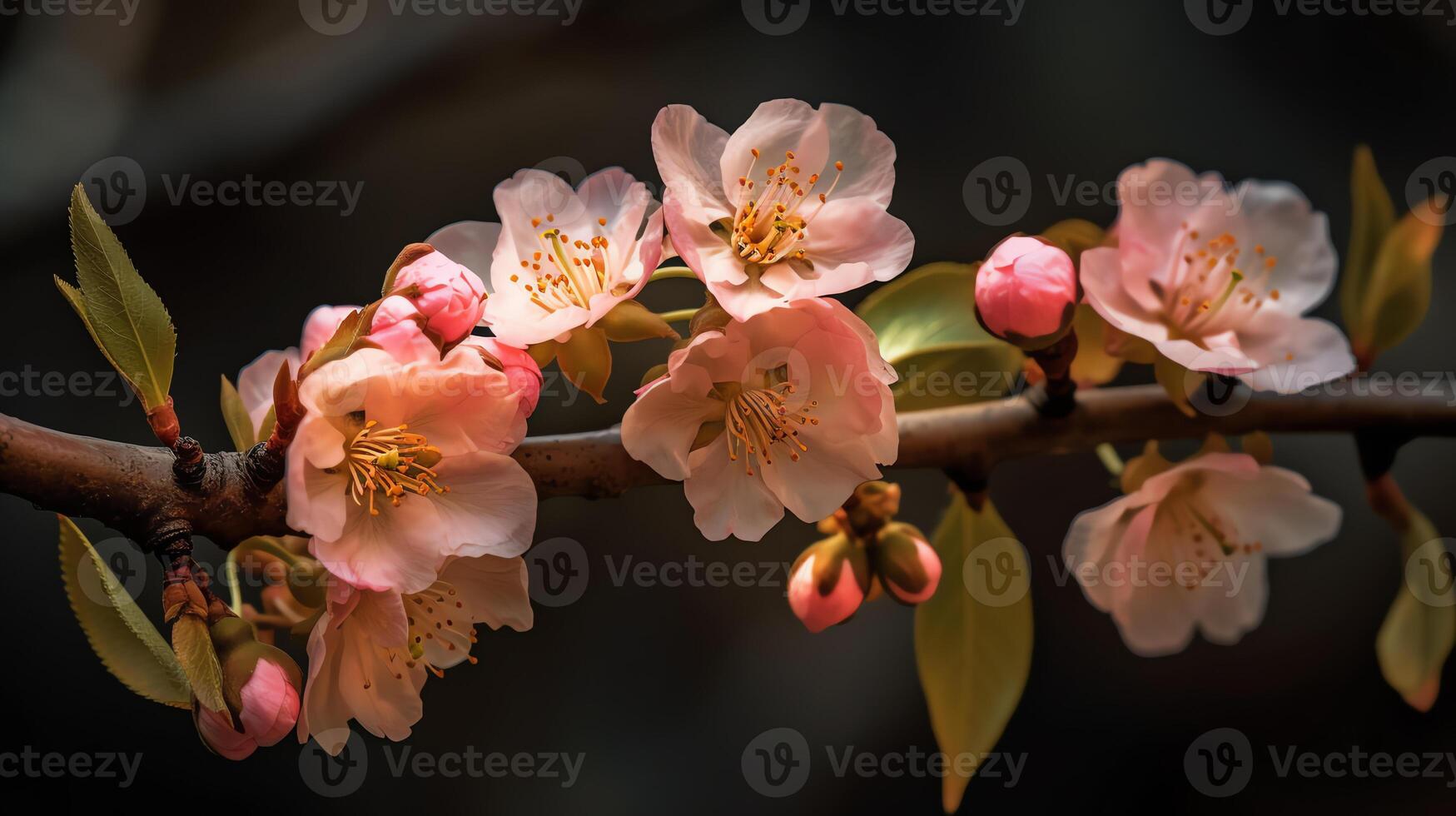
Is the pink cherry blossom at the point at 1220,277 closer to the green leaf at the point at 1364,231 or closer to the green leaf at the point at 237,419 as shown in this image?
the green leaf at the point at 1364,231

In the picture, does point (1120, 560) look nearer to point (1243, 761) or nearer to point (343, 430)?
point (343, 430)

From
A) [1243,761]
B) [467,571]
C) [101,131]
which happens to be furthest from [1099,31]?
[101,131]

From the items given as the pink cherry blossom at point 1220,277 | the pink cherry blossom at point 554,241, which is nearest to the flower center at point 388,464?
the pink cherry blossom at point 554,241

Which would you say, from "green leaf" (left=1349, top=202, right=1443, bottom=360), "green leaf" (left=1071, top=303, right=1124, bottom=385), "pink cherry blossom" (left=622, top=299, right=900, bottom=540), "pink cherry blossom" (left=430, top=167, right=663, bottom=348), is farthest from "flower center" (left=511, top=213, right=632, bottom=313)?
"green leaf" (left=1349, top=202, right=1443, bottom=360)

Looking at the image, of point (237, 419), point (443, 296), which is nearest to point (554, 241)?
point (443, 296)

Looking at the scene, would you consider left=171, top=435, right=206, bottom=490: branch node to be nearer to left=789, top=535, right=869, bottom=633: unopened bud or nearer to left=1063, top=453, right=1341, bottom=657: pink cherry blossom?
left=789, top=535, right=869, bottom=633: unopened bud

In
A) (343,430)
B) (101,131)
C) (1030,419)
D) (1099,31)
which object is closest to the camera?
(343,430)
